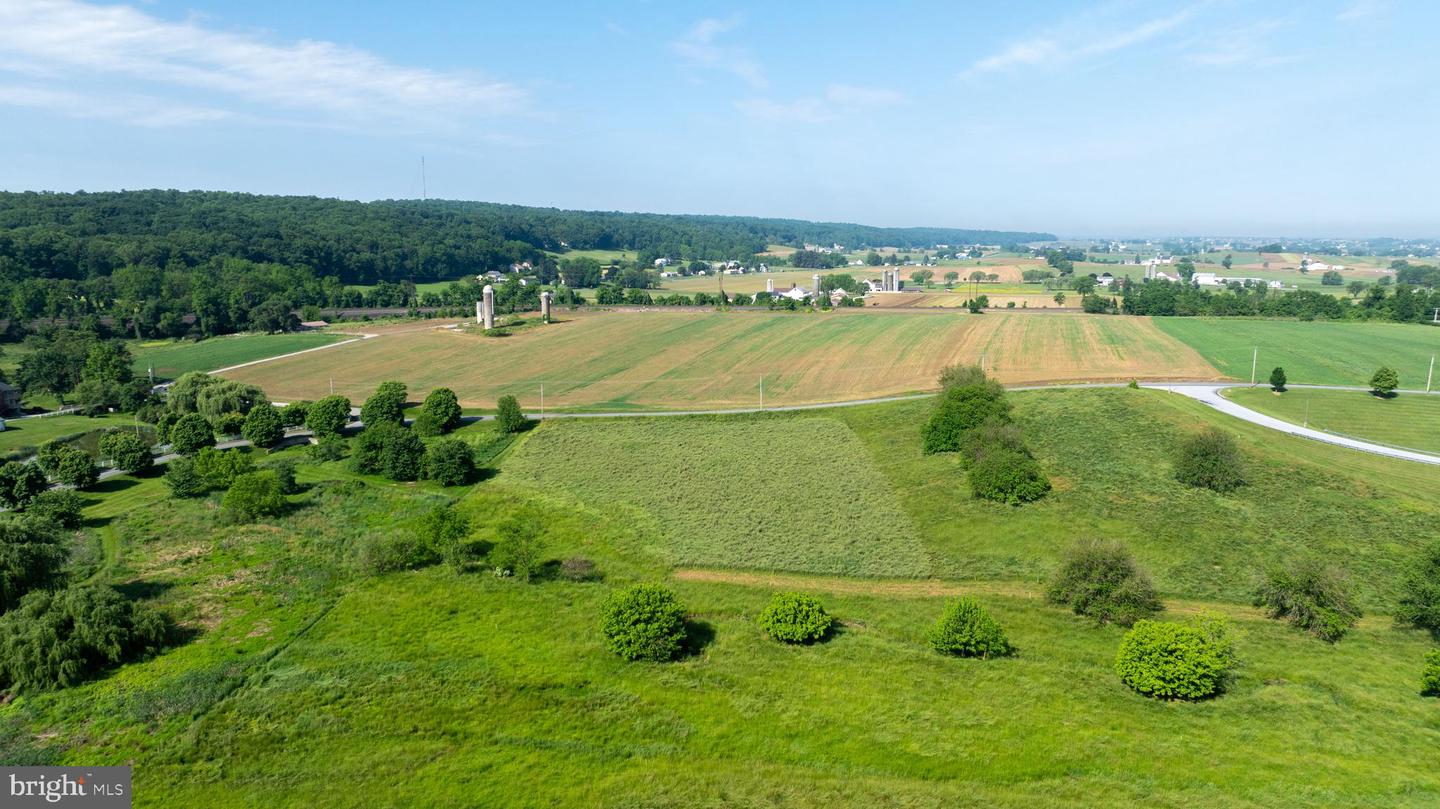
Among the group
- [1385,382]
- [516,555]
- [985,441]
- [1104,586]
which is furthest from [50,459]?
A: [1385,382]

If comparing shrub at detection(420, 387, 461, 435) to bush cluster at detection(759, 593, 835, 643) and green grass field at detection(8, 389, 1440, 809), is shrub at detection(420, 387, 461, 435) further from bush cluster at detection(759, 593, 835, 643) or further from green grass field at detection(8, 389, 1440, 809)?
bush cluster at detection(759, 593, 835, 643)

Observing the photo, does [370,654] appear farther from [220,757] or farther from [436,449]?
[436,449]

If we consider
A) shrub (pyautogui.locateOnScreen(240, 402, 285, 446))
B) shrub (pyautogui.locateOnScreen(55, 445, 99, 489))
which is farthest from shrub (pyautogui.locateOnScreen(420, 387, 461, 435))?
shrub (pyautogui.locateOnScreen(55, 445, 99, 489))

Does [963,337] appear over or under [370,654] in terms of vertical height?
over

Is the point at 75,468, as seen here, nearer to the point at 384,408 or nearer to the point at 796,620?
the point at 384,408

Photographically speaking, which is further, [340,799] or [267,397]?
[267,397]

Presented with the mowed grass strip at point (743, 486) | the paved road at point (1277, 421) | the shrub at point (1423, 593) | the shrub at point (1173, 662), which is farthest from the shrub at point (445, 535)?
the paved road at point (1277, 421)

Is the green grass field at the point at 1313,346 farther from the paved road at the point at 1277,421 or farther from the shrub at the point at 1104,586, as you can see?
the shrub at the point at 1104,586

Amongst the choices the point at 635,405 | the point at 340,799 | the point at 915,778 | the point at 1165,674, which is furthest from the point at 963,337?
the point at 340,799
